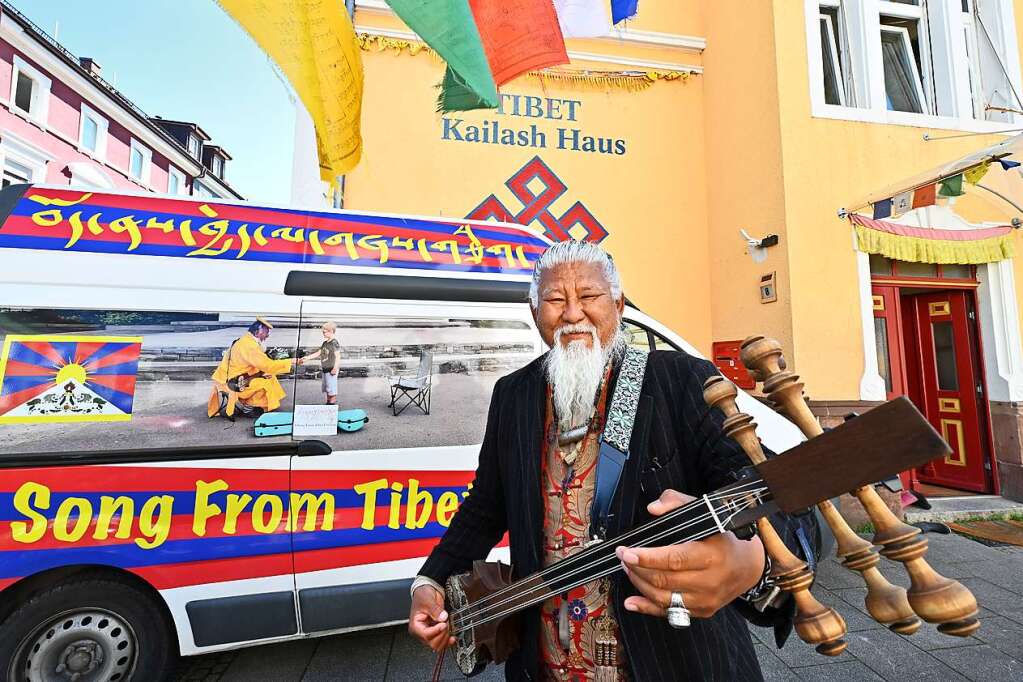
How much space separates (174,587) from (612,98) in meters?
7.31

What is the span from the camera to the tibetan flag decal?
2312mm

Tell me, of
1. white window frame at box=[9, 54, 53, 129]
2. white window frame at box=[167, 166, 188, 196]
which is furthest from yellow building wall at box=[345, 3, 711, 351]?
white window frame at box=[167, 166, 188, 196]

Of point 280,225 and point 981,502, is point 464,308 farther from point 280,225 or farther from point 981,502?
point 981,502

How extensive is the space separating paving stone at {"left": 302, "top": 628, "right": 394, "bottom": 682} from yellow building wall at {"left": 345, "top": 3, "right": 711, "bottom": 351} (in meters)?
4.80

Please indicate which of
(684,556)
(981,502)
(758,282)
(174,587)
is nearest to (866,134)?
(758,282)

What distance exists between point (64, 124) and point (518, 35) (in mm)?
20576

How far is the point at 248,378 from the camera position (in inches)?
103

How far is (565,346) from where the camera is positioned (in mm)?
1342

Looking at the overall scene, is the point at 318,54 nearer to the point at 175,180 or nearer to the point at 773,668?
the point at 773,668

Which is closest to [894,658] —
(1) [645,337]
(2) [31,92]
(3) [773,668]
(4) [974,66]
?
(3) [773,668]

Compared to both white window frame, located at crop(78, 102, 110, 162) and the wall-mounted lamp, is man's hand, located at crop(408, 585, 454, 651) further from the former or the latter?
white window frame, located at crop(78, 102, 110, 162)

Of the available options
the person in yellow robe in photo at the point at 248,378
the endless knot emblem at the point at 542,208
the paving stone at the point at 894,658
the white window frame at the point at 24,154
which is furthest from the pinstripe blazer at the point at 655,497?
the white window frame at the point at 24,154

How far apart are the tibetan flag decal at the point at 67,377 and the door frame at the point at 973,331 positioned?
288 inches

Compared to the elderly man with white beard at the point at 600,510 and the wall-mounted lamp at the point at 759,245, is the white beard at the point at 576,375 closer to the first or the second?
the elderly man with white beard at the point at 600,510
